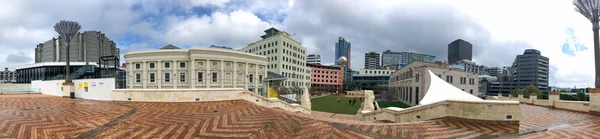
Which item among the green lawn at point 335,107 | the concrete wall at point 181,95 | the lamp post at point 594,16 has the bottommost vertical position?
the green lawn at point 335,107

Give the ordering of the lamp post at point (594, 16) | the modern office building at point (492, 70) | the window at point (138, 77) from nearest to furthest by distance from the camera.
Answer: the lamp post at point (594, 16)
the window at point (138, 77)
the modern office building at point (492, 70)

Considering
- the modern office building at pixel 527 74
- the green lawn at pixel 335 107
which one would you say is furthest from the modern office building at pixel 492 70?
the green lawn at pixel 335 107

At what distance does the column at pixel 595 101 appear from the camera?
1102 centimetres

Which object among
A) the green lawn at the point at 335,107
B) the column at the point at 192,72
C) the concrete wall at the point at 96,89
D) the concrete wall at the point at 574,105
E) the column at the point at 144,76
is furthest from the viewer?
the column at the point at 144,76

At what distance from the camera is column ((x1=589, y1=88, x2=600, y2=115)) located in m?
11.0

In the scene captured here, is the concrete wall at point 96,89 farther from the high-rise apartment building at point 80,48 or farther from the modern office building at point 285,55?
the high-rise apartment building at point 80,48

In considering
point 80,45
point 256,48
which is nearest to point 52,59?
point 80,45

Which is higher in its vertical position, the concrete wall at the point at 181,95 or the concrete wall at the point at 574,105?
the concrete wall at the point at 181,95

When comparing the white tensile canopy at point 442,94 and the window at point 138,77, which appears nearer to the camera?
the white tensile canopy at point 442,94

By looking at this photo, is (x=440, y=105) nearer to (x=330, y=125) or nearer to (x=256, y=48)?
(x=330, y=125)

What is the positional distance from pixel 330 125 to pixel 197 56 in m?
29.0

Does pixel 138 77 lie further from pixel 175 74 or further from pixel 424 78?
pixel 424 78

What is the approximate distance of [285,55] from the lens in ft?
207

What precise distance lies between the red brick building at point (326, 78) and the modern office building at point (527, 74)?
235ft
